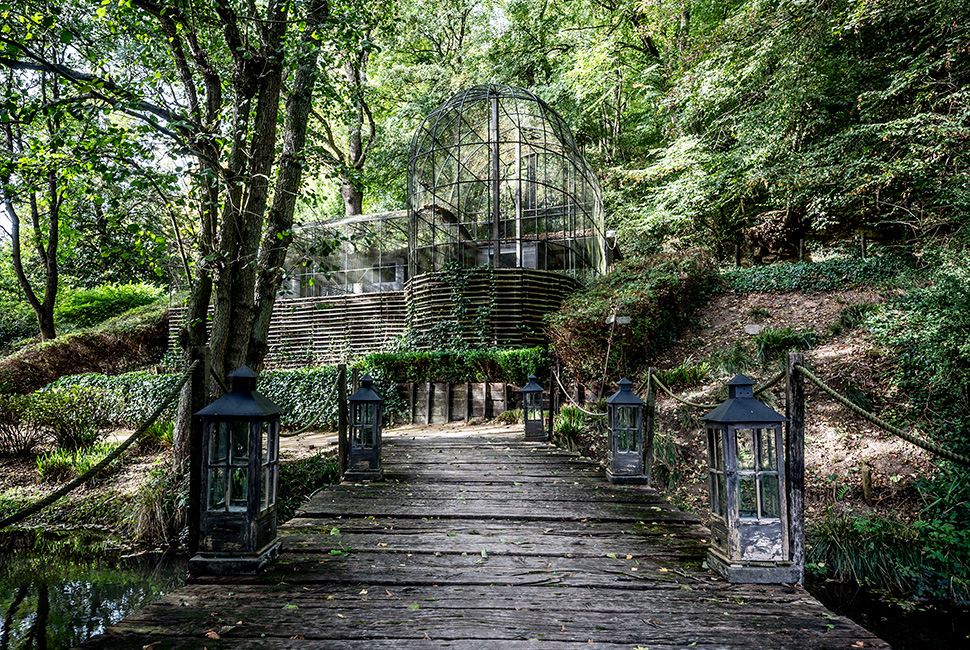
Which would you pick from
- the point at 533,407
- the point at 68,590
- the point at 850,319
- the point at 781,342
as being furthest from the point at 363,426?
the point at 850,319

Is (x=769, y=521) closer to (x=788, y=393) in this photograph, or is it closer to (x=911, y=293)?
(x=788, y=393)

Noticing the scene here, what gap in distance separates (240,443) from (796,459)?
3.65 meters

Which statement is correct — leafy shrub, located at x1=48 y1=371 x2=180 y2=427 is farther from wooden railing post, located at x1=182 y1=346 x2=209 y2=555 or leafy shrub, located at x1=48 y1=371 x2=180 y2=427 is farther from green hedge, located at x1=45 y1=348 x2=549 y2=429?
wooden railing post, located at x1=182 y1=346 x2=209 y2=555

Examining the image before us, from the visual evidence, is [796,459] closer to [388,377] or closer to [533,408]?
[533,408]

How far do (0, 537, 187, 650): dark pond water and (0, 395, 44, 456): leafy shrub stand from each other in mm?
3463

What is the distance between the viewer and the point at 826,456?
23.4 ft

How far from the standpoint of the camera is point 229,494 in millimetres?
3096

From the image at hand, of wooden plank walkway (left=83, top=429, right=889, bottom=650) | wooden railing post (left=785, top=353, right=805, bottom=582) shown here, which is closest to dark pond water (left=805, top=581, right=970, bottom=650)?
wooden plank walkway (left=83, top=429, right=889, bottom=650)

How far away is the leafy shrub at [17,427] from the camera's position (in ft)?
29.8

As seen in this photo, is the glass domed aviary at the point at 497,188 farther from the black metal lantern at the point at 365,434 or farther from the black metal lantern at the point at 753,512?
the black metal lantern at the point at 753,512

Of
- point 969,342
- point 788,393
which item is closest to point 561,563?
point 788,393

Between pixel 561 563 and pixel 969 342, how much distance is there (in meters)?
6.59

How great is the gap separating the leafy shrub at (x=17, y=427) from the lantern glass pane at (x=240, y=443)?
892 centimetres

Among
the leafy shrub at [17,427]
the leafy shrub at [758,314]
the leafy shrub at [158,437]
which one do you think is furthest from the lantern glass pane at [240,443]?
the leafy shrub at [758,314]
